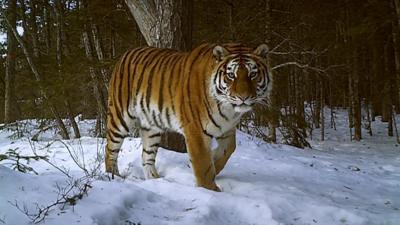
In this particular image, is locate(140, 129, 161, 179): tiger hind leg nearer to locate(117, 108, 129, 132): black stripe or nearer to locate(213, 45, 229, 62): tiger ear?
locate(117, 108, 129, 132): black stripe

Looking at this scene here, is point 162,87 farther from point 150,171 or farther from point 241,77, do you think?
point 241,77

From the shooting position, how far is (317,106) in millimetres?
18516

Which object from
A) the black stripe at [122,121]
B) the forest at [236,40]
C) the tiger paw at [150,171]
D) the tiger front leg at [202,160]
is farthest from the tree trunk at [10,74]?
the tiger front leg at [202,160]

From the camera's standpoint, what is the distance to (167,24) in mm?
6852

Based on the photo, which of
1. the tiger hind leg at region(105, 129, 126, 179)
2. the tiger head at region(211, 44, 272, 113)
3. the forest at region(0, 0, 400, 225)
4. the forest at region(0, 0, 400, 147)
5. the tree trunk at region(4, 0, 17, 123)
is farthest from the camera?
the tree trunk at region(4, 0, 17, 123)

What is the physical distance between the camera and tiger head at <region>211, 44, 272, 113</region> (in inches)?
183

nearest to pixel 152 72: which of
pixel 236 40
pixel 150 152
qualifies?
pixel 150 152

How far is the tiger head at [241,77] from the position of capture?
4641 millimetres

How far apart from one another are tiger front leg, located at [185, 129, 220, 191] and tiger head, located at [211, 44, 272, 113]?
1.79 feet

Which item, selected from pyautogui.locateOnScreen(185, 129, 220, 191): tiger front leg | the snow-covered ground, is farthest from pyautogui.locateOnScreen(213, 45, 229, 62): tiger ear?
the snow-covered ground

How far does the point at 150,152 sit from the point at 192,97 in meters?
1.36

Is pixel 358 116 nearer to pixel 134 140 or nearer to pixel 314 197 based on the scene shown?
pixel 134 140

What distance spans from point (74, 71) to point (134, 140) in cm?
295

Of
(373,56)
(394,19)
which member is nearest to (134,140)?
(394,19)
